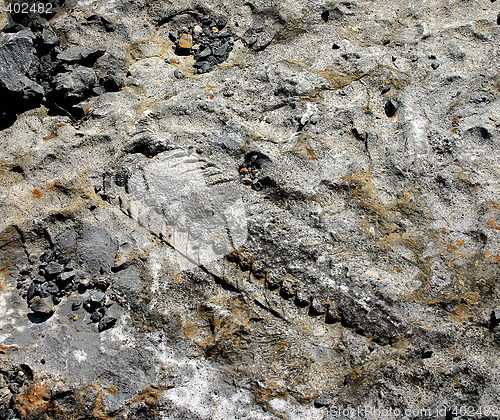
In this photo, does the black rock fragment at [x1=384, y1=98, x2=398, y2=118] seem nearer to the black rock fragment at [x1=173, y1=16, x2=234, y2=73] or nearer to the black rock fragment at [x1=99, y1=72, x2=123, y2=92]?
the black rock fragment at [x1=173, y1=16, x2=234, y2=73]

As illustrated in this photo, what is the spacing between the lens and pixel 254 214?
2.65 m

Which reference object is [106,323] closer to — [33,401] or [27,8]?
[33,401]

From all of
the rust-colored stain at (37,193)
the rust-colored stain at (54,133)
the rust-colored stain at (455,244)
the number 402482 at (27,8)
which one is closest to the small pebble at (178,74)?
the rust-colored stain at (54,133)

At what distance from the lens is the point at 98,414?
2.15 m

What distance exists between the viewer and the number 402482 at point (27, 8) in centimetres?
326

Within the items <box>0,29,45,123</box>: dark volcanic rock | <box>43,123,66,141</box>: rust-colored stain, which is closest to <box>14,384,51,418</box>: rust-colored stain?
<box>43,123,66,141</box>: rust-colored stain

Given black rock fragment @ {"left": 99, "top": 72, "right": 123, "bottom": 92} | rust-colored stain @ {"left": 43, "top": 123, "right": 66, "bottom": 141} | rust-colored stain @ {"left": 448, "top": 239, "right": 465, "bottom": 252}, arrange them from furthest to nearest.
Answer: black rock fragment @ {"left": 99, "top": 72, "right": 123, "bottom": 92}
rust-colored stain @ {"left": 43, "top": 123, "right": 66, "bottom": 141}
rust-colored stain @ {"left": 448, "top": 239, "right": 465, "bottom": 252}

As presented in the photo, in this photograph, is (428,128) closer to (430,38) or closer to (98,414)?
(430,38)

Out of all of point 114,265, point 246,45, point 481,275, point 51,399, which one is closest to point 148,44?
point 246,45

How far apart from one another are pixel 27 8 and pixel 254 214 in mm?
2285

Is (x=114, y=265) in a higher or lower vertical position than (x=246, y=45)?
lower

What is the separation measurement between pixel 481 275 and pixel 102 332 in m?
2.01

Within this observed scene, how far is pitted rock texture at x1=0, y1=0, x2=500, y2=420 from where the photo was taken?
223cm

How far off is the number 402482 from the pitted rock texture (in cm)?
8
